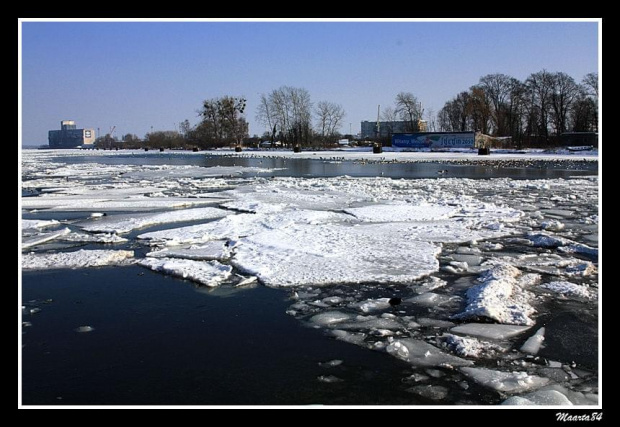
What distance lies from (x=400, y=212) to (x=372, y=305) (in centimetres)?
617

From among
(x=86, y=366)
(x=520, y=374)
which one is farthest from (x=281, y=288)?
(x=520, y=374)

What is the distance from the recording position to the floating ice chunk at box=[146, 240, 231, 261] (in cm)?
724

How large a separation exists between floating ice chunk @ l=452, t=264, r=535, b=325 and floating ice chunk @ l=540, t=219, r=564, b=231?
3540 mm

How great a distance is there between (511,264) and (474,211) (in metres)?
4.70

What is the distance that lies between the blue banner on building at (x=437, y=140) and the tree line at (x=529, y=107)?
46.7 ft

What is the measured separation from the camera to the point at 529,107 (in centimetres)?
7469

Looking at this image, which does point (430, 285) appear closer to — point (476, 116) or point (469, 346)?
point (469, 346)

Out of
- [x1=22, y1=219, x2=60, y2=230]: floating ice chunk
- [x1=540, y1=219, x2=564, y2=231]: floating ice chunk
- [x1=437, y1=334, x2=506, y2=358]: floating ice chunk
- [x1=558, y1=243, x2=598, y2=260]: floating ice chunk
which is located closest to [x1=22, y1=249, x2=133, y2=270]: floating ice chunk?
[x1=22, y1=219, x2=60, y2=230]: floating ice chunk

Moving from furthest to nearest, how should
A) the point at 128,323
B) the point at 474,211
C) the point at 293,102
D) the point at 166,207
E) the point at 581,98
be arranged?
the point at 293,102 → the point at 581,98 → the point at 166,207 → the point at 474,211 → the point at 128,323

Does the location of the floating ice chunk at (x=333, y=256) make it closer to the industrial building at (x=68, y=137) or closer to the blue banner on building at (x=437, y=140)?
the blue banner on building at (x=437, y=140)

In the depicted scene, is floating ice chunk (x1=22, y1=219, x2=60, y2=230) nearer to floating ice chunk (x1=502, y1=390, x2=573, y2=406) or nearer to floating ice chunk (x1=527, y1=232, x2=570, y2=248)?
floating ice chunk (x1=527, y1=232, x2=570, y2=248)
